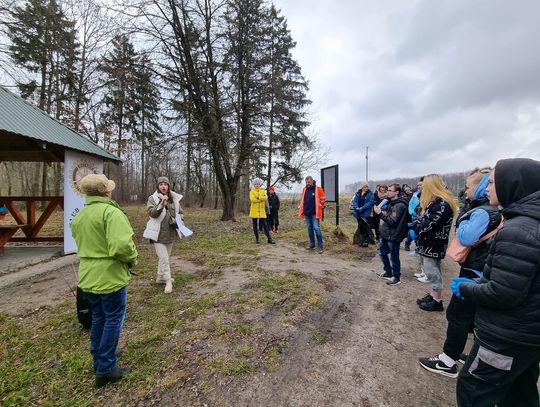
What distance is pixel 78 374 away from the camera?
8.46 ft

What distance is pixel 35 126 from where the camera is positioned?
21.1 ft

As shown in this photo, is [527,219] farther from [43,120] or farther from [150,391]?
[43,120]

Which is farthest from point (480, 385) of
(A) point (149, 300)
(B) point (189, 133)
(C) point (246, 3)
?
(C) point (246, 3)

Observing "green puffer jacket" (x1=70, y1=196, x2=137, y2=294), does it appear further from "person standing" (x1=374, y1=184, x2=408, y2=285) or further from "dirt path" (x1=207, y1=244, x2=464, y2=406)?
"person standing" (x1=374, y1=184, x2=408, y2=285)

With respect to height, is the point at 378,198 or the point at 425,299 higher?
the point at 378,198

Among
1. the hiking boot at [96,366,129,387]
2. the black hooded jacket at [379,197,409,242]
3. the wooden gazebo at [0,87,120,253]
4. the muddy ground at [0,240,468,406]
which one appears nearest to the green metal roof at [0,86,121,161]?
the wooden gazebo at [0,87,120,253]

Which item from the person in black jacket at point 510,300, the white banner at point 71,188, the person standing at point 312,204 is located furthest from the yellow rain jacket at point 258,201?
the person in black jacket at point 510,300

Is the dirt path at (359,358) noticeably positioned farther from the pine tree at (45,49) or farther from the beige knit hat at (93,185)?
the pine tree at (45,49)

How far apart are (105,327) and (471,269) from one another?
3369mm

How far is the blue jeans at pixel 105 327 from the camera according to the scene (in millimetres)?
2373

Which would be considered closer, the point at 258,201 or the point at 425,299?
the point at 425,299

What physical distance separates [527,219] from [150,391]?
9.93 ft

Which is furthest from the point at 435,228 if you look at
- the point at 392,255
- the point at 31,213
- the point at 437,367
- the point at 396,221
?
the point at 31,213

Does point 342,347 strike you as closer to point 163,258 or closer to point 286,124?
point 163,258
